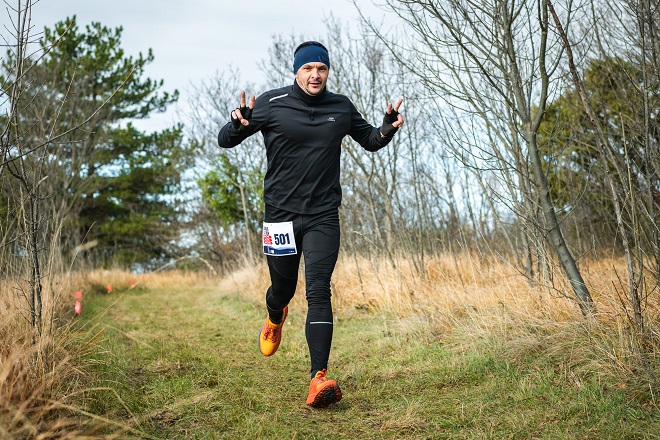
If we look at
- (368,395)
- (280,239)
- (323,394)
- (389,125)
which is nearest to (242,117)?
(280,239)

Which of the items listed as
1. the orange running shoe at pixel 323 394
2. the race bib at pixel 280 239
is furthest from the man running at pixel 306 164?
the orange running shoe at pixel 323 394

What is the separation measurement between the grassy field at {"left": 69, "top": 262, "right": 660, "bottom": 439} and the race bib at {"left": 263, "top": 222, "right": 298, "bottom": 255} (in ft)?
2.76

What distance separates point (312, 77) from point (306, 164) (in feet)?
1.77

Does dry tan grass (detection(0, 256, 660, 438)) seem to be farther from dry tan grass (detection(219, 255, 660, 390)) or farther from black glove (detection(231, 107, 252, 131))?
black glove (detection(231, 107, 252, 131))

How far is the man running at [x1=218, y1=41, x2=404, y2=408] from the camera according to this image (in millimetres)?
3316

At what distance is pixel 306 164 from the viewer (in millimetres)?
3369

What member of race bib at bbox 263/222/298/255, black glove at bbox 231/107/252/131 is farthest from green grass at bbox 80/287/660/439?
black glove at bbox 231/107/252/131

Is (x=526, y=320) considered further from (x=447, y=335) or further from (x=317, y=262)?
(x=317, y=262)

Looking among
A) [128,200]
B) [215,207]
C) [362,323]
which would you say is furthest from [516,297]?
[128,200]

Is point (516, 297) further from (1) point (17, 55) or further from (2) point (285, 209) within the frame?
(1) point (17, 55)

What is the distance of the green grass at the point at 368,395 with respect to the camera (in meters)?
2.43

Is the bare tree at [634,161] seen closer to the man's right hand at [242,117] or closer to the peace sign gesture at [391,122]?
the peace sign gesture at [391,122]

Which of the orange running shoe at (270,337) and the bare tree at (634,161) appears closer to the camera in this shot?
the bare tree at (634,161)

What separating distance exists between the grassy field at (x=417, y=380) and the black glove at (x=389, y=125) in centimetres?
152
